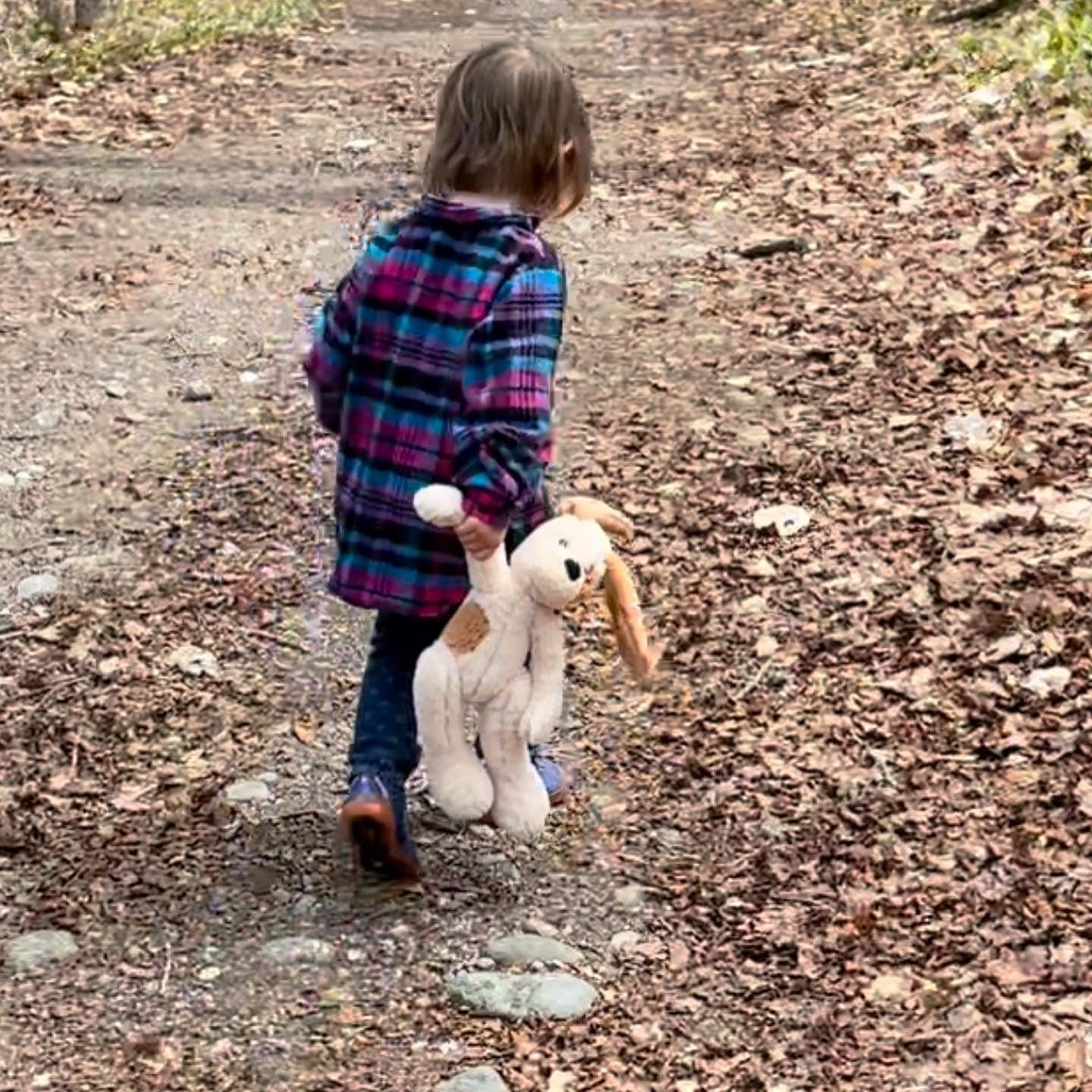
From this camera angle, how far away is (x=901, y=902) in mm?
3709

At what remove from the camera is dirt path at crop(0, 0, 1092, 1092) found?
3436mm

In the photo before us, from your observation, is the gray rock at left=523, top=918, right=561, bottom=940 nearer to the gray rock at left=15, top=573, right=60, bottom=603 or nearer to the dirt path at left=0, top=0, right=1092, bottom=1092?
the dirt path at left=0, top=0, right=1092, bottom=1092

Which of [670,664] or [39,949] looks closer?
[39,949]

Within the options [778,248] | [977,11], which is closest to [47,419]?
[778,248]

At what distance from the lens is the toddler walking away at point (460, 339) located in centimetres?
333

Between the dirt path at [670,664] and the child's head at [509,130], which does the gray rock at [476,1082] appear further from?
the child's head at [509,130]

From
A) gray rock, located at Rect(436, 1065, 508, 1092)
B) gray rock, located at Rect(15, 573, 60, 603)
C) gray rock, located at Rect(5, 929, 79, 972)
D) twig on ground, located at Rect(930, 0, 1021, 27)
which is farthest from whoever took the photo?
twig on ground, located at Rect(930, 0, 1021, 27)

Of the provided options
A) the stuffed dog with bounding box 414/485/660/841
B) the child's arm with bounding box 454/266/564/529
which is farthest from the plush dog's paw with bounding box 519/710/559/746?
the child's arm with bounding box 454/266/564/529

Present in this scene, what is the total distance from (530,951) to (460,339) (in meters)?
1.19

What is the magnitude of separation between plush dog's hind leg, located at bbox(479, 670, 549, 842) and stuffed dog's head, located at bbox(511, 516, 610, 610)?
203mm

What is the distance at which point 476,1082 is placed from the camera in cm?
326

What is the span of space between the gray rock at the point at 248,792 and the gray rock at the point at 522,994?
0.86 metres

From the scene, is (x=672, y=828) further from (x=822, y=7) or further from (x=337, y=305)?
(x=822, y=7)

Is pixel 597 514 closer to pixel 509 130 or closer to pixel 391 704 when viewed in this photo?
pixel 391 704
